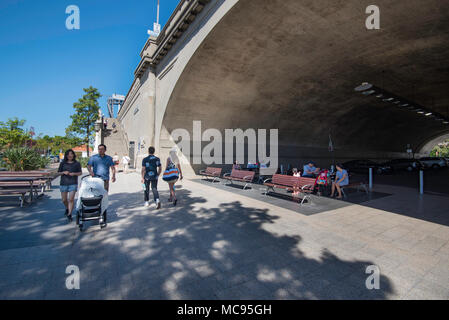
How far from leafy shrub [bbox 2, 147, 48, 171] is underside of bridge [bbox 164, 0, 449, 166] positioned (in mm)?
7545

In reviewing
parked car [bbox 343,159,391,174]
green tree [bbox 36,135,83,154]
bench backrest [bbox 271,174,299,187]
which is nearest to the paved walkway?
bench backrest [bbox 271,174,299,187]

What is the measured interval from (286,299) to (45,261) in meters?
3.58

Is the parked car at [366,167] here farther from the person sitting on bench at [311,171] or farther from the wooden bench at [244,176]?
the wooden bench at [244,176]

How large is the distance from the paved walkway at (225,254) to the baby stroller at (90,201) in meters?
0.33

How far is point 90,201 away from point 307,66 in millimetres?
13033

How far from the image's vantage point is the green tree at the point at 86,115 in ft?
94.0

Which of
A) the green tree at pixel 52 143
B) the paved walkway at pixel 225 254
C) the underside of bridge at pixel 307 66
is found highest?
the underside of bridge at pixel 307 66

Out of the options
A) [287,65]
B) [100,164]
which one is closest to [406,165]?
[287,65]

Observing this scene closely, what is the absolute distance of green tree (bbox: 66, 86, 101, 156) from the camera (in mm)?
28656

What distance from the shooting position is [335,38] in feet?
32.6

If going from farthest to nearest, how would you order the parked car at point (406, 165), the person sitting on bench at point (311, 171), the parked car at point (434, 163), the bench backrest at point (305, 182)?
the parked car at point (434, 163), the parked car at point (406, 165), the person sitting on bench at point (311, 171), the bench backrest at point (305, 182)

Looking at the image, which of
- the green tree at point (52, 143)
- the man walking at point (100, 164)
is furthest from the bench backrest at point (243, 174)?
the green tree at point (52, 143)
